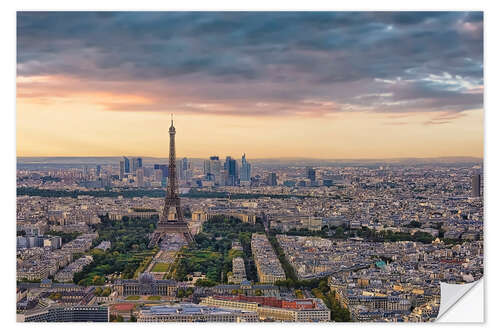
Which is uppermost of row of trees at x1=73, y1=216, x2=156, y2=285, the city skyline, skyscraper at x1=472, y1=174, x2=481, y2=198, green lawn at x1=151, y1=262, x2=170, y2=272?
the city skyline

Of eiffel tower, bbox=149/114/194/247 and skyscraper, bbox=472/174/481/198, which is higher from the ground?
skyscraper, bbox=472/174/481/198

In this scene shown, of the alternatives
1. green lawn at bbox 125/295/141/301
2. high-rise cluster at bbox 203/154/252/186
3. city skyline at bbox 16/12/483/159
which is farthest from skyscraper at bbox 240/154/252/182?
green lawn at bbox 125/295/141/301

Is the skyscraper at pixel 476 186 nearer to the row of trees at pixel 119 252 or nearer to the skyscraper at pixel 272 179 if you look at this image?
the skyscraper at pixel 272 179

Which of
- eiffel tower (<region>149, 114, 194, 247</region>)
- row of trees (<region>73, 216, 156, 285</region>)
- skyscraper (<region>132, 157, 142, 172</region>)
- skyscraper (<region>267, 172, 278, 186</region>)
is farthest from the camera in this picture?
eiffel tower (<region>149, 114, 194, 247</region>)

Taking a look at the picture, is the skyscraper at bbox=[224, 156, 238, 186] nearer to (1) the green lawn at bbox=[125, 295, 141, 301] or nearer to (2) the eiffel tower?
(2) the eiffel tower

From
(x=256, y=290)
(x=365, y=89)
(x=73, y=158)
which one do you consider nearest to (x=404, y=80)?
(x=365, y=89)

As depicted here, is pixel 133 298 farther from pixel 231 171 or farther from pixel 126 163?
pixel 231 171
